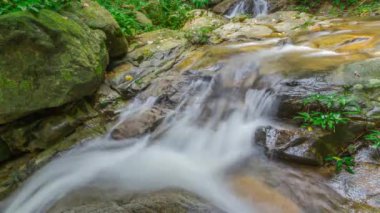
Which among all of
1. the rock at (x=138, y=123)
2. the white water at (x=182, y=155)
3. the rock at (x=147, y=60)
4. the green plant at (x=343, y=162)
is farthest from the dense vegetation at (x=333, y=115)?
the rock at (x=147, y=60)

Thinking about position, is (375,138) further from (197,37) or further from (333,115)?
(197,37)

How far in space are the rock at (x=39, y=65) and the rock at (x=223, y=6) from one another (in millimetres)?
7177

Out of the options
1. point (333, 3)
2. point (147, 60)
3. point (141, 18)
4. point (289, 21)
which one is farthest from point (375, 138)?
point (333, 3)

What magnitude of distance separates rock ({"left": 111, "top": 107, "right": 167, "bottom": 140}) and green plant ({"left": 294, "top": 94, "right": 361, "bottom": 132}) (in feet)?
5.87

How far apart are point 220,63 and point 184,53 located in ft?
3.14

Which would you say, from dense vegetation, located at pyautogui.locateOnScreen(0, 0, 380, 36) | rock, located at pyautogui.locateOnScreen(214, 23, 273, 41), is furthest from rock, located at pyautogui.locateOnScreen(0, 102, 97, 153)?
rock, located at pyautogui.locateOnScreen(214, 23, 273, 41)

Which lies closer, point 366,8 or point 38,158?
point 38,158

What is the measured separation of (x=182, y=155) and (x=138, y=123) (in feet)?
2.53

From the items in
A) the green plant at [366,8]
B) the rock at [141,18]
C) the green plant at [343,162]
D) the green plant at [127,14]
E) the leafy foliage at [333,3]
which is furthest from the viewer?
the leafy foliage at [333,3]

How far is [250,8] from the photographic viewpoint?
404 inches

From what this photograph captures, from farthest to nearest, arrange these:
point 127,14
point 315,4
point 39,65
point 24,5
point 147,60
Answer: point 315,4
point 127,14
point 147,60
point 24,5
point 39,65

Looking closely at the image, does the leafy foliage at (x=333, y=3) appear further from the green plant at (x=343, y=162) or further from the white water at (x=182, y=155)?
the green plant at (x=343, y=162)

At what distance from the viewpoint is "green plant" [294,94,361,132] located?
3301 mm

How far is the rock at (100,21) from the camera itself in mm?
4867
